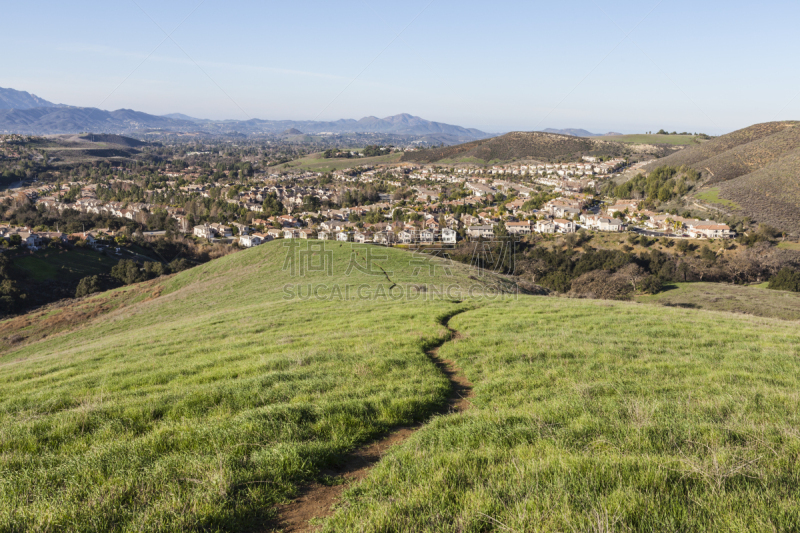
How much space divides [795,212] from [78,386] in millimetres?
102684

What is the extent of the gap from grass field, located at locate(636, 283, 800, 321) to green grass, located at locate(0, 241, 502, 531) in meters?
29.6

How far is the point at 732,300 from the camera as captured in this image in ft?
108

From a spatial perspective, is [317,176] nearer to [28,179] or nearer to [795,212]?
[28,179]

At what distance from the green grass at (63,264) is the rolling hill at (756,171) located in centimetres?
11794

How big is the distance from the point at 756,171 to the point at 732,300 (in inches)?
3325

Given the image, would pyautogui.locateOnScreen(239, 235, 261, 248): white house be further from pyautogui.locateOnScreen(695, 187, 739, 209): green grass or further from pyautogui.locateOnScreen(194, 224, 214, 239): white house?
pyautogui.locateOnScreen(695, 187, 739, 209): green grass

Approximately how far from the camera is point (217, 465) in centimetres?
418

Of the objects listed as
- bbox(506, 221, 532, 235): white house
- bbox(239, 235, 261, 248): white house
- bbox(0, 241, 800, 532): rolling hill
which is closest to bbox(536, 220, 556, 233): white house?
bbox(506, 221, 532, 235): white house

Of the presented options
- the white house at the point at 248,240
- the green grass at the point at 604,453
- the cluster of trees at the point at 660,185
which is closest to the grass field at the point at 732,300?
the green grass at the point at 604,453

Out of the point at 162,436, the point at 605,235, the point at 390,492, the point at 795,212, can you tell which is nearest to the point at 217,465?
the point at 162,436

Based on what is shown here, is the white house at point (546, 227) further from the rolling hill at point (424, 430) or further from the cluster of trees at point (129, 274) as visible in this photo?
the rolling hill at point (424, 430)

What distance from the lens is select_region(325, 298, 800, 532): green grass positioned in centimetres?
304

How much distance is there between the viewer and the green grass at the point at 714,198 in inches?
3241

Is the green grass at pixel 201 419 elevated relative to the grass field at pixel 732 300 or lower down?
elevated
